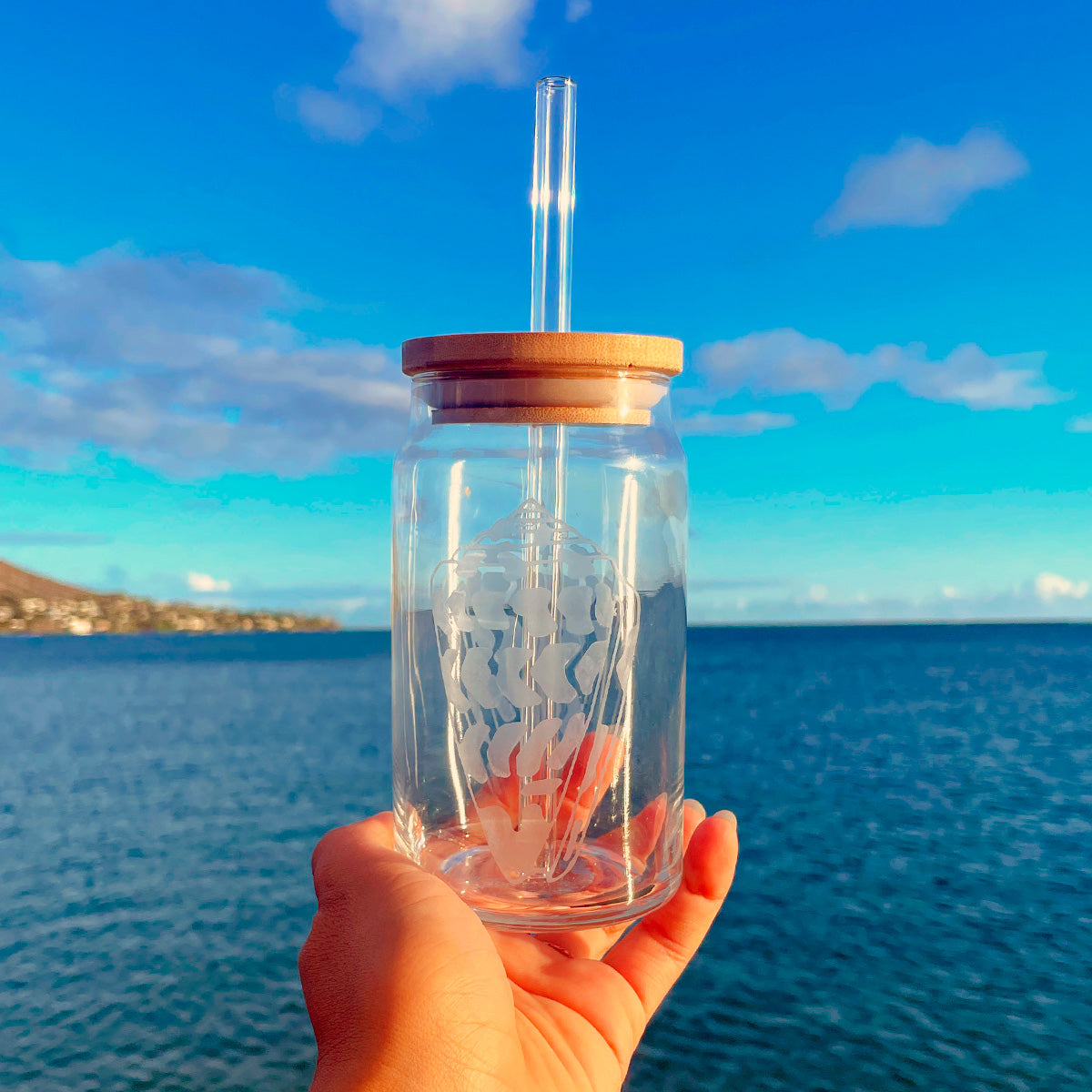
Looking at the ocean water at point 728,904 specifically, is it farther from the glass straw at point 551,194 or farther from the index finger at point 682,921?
the glass straw at point 551,194

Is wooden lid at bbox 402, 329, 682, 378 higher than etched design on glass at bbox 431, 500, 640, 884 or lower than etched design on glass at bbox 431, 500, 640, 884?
higher

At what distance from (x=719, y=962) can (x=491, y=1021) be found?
14.7m

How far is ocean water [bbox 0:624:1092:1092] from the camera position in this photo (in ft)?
40.7

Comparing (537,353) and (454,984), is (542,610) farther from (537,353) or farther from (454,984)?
(454,984)

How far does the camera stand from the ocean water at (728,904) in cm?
1241

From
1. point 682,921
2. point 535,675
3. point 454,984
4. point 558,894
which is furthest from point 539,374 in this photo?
point 682,921

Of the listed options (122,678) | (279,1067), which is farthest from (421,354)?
(122,678)

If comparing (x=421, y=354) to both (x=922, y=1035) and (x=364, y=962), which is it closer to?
(x=364, y=962)

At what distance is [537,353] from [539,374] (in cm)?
5

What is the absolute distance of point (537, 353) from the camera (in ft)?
6.02

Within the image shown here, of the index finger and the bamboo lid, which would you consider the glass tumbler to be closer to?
the bamboo lid

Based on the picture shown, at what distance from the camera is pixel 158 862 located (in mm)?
20172

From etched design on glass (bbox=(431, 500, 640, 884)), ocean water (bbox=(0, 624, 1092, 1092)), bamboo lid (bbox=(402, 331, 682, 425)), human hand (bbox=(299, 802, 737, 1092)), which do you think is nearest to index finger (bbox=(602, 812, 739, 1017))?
human hand (bbox=(299, 802, 737, 1092))

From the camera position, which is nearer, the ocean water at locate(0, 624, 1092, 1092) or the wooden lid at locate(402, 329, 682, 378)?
the wooden lid at locate(402, 329, 682, 378)
